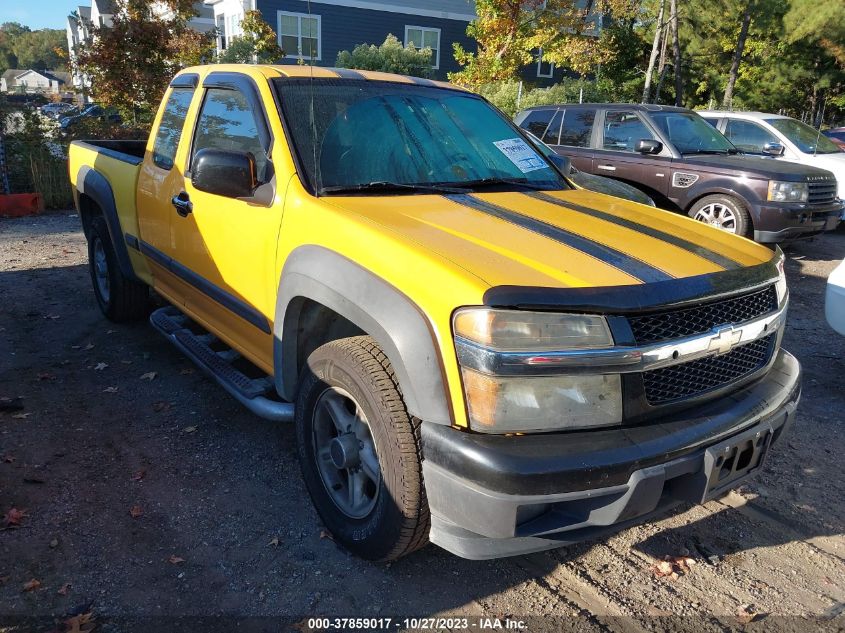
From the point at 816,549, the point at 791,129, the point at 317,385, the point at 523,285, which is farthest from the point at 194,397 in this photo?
the point at 791,129

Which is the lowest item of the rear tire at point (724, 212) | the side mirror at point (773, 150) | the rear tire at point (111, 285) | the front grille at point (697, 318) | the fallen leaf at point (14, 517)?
the fallen leaf at point (14, 517)

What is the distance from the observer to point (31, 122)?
1112 cm

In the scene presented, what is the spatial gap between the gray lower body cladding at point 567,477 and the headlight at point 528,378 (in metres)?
0.06

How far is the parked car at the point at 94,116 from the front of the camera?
1174 cm

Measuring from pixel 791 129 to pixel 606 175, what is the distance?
11.6 feet

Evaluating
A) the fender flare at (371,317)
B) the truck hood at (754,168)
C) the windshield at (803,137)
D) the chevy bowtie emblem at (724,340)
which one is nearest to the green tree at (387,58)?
the windshield at (803,137)

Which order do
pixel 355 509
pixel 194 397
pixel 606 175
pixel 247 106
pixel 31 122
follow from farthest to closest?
pixel 31 122, pixel 606 175, pixel 194 397, pixel 247 106, pixel 355 509

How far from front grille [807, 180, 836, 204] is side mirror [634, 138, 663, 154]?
1.82 meters

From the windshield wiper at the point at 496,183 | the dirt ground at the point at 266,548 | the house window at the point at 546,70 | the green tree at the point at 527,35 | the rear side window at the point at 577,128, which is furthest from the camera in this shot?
the house window at the point at 546,70

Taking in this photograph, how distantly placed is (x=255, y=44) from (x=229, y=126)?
14927 millimetres

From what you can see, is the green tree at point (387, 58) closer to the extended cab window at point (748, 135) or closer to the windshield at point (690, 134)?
the extended cab window at point (748, 135)

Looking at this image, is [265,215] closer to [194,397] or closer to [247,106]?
[247,106]

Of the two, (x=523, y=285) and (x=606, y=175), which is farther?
(x=606, y=175)

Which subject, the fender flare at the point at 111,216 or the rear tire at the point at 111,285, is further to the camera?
the rear tire at the point at 111,285
